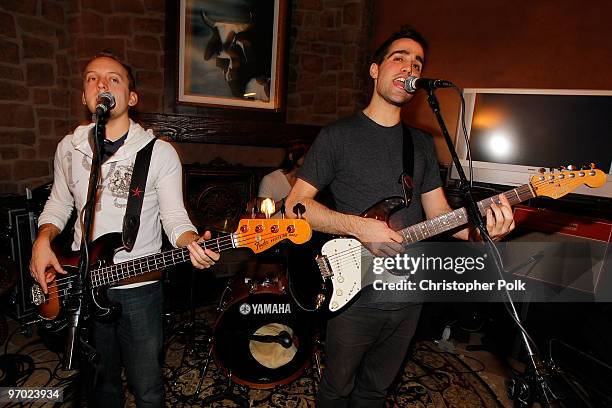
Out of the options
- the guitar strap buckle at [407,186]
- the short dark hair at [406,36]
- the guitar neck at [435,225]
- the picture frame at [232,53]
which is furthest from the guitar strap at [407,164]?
the picture frame at [232,53]

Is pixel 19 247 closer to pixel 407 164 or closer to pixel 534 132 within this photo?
Answer: pixel 407 164

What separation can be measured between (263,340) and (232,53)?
320cm

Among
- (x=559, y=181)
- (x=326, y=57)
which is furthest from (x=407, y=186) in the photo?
(x=326, y=57)

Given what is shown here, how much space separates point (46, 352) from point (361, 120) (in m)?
3.30

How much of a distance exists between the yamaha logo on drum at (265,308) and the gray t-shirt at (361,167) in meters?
1.07

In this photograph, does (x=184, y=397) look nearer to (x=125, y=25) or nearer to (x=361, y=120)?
(x=361, y=120)

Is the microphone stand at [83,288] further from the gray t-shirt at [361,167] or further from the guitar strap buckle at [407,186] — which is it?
the guitar strap buckle at [407,186]

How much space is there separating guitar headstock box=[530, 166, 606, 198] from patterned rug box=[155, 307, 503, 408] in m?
1.90

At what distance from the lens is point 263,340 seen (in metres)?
2.74

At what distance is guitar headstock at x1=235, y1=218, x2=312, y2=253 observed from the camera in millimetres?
1700

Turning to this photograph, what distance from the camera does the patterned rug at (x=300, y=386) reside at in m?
2.69

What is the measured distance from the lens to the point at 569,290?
2961 mm

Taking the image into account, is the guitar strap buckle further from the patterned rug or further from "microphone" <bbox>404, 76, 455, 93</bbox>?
the patterned rug

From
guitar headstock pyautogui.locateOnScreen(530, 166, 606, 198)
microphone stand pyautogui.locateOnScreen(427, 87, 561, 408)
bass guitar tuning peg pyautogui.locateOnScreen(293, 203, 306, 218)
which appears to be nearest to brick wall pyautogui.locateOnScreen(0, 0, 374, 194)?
bass guitar tuning peg pyautogui.locateOnScreen(293, 203, 306, 218)
